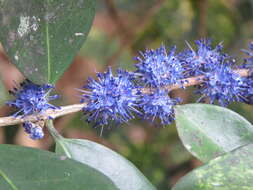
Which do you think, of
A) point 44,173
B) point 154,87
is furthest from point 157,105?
point 44,173

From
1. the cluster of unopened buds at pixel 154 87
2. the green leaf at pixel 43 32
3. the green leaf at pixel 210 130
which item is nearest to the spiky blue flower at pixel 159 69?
the cluster of unopened buds at pixel 154 87

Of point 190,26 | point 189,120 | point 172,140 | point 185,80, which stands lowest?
point 172,140

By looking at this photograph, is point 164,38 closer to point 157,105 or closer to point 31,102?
point 157,105

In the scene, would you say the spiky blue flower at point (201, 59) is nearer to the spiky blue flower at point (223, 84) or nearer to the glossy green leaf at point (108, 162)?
the spiky blue flower at point (223, 84)

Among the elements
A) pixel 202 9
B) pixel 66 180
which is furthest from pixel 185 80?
pixel 202 9

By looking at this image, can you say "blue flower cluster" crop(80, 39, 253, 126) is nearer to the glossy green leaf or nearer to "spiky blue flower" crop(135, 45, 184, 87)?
"spiky blue flower" crop(135, 45, 184, 87)

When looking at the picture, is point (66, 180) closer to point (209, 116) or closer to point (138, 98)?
point (138, 98)
